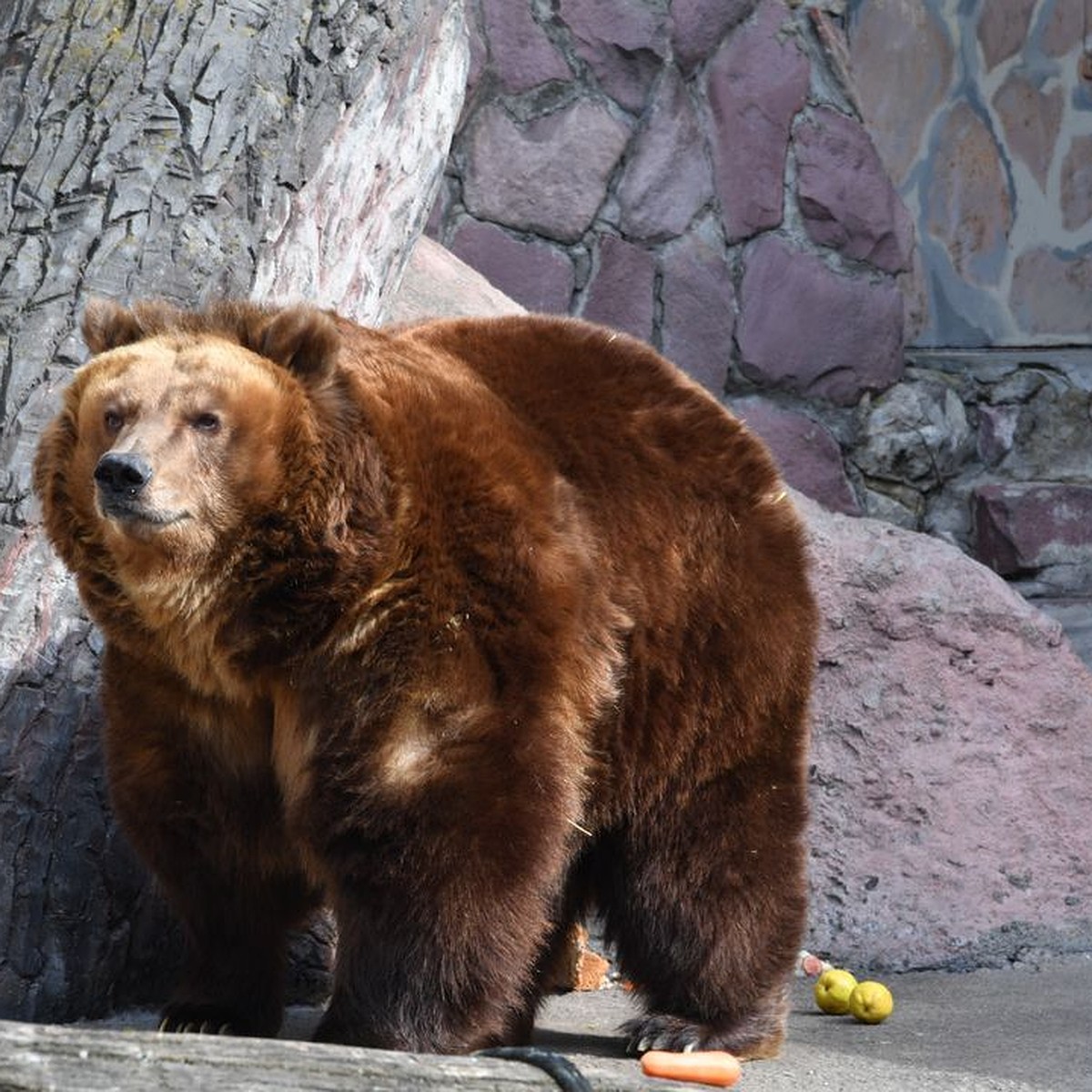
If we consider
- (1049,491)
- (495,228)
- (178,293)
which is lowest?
(1049,491)

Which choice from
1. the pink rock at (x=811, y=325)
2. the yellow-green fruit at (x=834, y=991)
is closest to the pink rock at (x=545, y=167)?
the pink rock at (x=811, y=325)

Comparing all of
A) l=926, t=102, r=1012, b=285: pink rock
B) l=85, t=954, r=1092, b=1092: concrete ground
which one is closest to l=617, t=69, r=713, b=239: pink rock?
l=926, t=102, r=1012, b=285: pink rock

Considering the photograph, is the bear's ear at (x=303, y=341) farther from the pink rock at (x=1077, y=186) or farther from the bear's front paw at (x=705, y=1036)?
the pink rock at (x=1077, y=186)

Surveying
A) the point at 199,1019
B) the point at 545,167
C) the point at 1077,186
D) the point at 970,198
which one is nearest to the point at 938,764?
the point at 199,1019

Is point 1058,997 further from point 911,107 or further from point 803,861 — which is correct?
point 911,107

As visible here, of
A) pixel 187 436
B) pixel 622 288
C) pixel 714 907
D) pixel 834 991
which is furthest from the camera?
pixel 622 288

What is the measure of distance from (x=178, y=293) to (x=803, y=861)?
1.62 meters

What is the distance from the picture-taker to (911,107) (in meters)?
7.74

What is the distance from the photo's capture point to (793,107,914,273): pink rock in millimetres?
7367

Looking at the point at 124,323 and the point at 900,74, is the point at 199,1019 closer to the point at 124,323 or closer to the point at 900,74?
the point at 124,323

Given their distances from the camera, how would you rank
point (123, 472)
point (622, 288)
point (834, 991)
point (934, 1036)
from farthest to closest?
point (622, 288), point (834, 991), point (934, 1036), point (123, 472)

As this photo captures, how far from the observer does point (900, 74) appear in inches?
303

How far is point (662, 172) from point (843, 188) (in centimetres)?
68

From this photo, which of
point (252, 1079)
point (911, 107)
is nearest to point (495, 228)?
point (911, 107)
